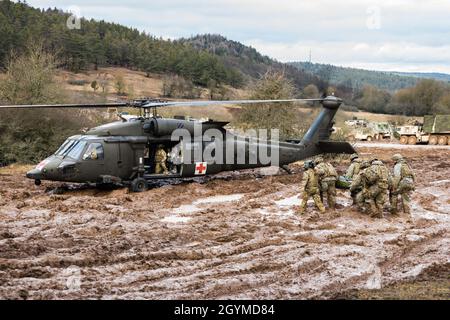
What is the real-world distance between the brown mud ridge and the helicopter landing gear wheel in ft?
1.48

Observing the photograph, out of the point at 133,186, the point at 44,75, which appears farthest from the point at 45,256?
the point at 44,75

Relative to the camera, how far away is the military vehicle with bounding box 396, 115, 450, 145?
1499 inches

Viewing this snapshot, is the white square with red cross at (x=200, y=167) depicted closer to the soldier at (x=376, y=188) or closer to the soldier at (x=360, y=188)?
the soldier at (x=360, y=188)

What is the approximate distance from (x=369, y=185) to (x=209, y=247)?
14.7 feet

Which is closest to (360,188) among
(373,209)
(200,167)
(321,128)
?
(373,209)

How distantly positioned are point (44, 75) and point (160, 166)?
10760 millimetres

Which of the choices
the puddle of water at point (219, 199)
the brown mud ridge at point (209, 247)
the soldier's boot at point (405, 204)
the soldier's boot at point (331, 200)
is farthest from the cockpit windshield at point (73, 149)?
the soldier's boot at point (405, 204)

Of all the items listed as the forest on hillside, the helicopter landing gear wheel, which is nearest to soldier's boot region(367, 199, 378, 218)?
the helicopter landing gear wheel

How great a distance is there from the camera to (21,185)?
51.8 ft

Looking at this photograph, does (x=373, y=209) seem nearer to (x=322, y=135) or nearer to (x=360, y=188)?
(x=360, y=188)

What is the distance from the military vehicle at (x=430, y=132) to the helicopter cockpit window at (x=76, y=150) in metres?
29.9

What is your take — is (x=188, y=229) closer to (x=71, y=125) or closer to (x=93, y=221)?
(x=93, y=221)

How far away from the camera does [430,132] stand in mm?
38594

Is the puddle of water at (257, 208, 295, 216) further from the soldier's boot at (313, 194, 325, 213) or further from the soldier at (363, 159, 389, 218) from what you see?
the soldier at (363, 159, 389, 218)
